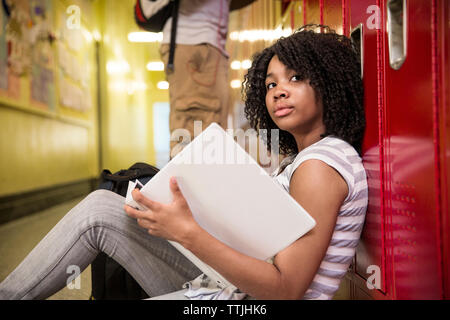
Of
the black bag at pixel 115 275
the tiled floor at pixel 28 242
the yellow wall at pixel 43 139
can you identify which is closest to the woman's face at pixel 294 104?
the black bag at pixel 115 275

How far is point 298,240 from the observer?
55cm

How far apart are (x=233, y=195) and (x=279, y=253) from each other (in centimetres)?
13

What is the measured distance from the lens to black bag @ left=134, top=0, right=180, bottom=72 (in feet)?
4.81

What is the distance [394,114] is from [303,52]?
0.25 metres

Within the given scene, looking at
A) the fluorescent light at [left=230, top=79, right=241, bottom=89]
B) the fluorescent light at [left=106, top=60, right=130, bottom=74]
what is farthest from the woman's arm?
the fluorescent light at [left=106, top=60, right=130, bottom=74]

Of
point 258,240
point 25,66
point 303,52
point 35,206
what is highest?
Answer: point 25,66

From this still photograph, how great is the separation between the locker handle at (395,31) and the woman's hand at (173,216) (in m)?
0.49

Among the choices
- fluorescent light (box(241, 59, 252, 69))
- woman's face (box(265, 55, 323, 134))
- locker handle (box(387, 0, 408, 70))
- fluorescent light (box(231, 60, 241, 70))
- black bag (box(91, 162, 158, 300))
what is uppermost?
fluorescent light (box(231, 60, 241, 70))

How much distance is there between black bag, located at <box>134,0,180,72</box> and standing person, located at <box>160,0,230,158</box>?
22mm

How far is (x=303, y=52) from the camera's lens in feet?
2.55

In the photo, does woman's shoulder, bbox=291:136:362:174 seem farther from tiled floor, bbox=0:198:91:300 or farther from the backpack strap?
the backpack strap
